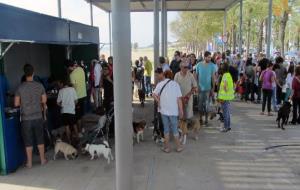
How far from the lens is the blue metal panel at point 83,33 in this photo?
37.4 feet

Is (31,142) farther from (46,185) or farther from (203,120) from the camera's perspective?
(203,120)

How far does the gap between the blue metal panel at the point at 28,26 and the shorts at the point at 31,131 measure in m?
1.58

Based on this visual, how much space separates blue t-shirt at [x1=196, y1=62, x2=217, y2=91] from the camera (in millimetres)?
10719

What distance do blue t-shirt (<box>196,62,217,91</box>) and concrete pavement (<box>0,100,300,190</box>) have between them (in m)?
1.39

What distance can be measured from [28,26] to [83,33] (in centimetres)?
470

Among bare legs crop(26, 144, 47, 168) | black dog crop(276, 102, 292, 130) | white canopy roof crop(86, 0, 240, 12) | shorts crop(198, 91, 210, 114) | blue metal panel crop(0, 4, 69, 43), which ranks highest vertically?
white canopy roof crop(86, 0, 240, 12)

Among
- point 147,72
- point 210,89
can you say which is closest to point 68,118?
point 210,89

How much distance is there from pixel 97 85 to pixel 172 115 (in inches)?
215

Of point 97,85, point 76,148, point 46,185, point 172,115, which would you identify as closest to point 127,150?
point 46,185

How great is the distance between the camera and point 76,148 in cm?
888

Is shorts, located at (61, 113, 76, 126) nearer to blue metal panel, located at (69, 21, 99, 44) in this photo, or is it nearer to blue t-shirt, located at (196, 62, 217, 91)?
blue metal panel, located at (69, 21, 99, 44)

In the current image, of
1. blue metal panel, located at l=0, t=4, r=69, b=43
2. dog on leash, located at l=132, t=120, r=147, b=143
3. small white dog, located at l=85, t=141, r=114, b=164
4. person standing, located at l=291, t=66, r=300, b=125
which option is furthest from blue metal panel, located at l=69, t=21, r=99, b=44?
person standing, located at l=291, t=66, r=300, b=125

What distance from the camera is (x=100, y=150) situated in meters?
8.01

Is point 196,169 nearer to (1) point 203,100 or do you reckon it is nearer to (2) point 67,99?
(2) point 67,99
